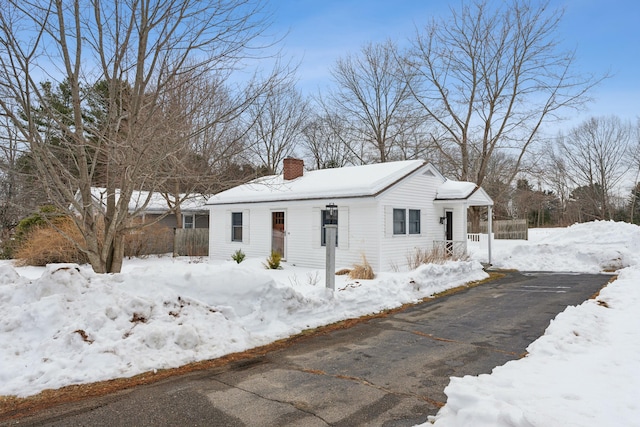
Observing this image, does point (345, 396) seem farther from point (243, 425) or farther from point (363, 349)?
point (363, 349)

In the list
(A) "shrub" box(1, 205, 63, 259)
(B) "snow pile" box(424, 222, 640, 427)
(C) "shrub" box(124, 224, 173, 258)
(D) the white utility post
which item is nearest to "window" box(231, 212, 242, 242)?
(C) "shrub" box(124, 224, 173, 258)

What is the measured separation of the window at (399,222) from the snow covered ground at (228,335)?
6223mm

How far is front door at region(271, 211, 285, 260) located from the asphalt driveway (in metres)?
9.29

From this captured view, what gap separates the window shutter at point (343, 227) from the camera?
14484 millimetres

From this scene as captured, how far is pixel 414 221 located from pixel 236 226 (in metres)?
8.02

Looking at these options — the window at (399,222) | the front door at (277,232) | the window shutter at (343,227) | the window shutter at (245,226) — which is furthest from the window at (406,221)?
the window shutter at (245,226)

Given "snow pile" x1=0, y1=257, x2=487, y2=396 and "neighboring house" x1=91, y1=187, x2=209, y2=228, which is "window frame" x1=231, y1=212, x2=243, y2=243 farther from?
"snow pile" x1=0, y1=257, x2=487, y2=396

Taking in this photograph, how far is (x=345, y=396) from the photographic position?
4.08 m

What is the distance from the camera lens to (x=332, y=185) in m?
15.4

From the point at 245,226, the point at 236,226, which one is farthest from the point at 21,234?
the point at 245,226

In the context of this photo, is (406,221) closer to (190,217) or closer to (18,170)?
(18,170)

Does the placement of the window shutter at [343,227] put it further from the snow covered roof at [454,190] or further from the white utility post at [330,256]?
the white utility post at [330,256]

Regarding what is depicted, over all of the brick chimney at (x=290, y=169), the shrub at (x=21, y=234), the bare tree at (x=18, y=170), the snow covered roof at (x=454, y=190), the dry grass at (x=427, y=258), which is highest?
the brick chimney at (x=290, y=169)

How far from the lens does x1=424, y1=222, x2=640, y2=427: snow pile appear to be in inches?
115
